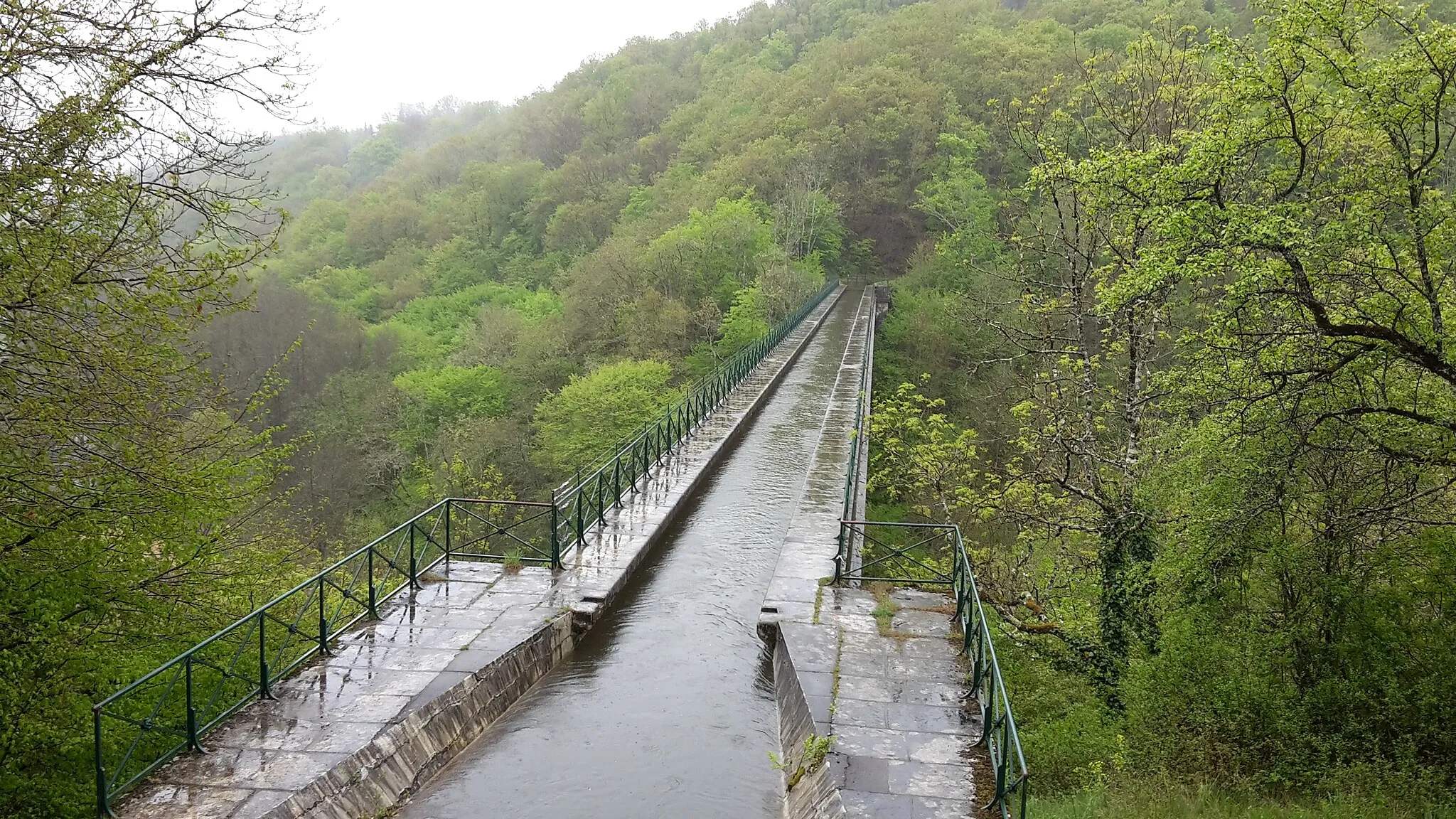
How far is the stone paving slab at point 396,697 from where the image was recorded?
5.91 m

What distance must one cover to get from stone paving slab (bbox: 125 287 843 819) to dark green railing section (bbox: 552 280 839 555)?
482mm

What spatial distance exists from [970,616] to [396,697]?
16.3 feet

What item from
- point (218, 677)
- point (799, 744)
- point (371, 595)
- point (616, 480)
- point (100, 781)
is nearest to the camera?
point (100, 781)

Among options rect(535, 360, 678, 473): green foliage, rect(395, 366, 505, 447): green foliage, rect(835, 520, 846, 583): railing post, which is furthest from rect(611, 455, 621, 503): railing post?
rect(395, 366, 505, 447): green foliage

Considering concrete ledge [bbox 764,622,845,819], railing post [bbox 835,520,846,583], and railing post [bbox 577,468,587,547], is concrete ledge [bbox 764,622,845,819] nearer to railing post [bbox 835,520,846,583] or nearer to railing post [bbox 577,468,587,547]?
railing post [bbox 835,520,846,583]

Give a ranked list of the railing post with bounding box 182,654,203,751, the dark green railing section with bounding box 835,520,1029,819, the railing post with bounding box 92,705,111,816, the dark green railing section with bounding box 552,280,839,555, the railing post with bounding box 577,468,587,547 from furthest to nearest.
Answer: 1. the dark green railing section with bounding box 552,280,839,555
2. the railing post with bounding box 577,468,587,547
3. the railing post with bounding box 182,654,203,751
4. the dark green railing section with bounding box 835,520,1029,819
5. the railing post with bounding box 92,705,111,816

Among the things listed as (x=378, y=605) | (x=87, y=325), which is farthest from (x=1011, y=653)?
(x=87, y=325)

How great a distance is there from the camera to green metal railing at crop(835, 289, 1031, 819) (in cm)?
595

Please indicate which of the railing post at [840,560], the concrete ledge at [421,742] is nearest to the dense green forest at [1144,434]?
the concrete ledge at [421,742]

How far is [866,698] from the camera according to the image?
302 inches

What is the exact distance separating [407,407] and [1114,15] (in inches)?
1716

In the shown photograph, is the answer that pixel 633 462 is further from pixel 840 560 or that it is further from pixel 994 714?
pixel 994 714

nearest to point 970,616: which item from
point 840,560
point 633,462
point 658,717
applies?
point 840,560

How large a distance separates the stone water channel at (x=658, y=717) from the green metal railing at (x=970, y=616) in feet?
4.23
